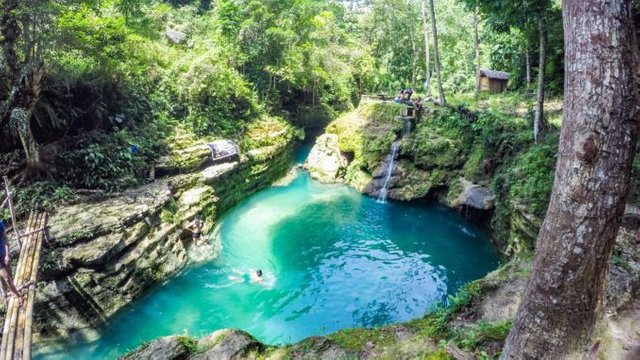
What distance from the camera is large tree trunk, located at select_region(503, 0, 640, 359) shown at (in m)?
3.20

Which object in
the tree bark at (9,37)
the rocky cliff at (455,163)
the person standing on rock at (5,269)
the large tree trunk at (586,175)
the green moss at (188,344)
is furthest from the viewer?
the rocky cliff at (455,163)

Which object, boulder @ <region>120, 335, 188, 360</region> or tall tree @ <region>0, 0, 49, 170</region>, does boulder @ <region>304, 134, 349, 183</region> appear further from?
boulder @ <region>120, 335, 188, 360</region>

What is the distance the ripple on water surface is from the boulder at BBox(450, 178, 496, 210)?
0.92 metres

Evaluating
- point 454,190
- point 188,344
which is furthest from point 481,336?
point 454,190

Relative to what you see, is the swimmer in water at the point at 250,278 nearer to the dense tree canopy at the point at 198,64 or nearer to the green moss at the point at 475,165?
the dense tree canopy at the point at 198,64

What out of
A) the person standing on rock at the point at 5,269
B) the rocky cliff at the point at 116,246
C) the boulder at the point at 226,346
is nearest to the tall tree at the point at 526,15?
the boulder at the point at 226,346

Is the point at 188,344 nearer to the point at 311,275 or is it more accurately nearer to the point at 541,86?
the point at 311,275

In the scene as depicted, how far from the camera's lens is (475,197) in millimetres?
15633

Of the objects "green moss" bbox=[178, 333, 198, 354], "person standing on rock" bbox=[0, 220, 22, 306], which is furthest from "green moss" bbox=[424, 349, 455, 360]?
"person standing on rock" bbox=[0, 220, 22, 306]

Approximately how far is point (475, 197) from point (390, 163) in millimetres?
5432

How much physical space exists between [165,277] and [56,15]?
8.85 metres

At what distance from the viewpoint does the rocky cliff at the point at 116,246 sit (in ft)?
32.3

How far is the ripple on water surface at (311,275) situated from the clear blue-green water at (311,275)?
31mm

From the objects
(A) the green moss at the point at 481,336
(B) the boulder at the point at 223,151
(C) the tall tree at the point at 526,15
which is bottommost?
(A) the green moss at the point at 481,336
